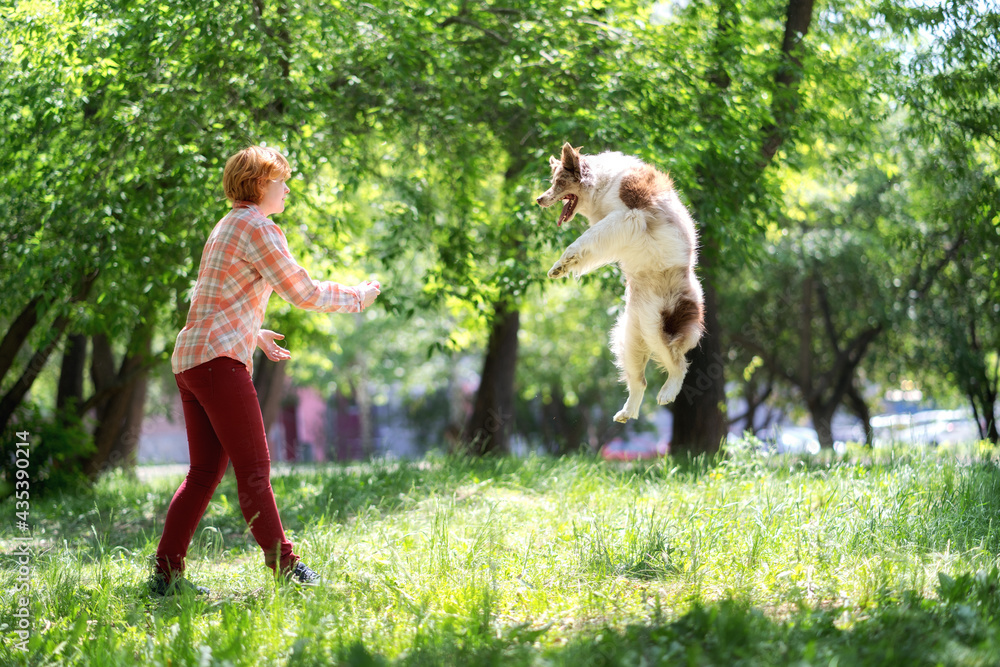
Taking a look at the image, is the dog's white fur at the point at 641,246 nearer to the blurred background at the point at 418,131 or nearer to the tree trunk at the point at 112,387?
the blurred background at the point at 418,131

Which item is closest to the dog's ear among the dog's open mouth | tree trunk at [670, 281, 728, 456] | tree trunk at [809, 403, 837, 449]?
the dog's open mouth

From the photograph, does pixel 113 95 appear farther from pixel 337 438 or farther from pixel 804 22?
pixel 337 438

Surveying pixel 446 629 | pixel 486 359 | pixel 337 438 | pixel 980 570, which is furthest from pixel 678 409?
pixel 337 438

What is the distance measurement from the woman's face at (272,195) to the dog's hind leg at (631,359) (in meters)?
Answer: 1.74

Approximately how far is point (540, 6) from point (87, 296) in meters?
5.08

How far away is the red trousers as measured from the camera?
11.8 feet

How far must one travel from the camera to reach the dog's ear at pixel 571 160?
363 centimetres

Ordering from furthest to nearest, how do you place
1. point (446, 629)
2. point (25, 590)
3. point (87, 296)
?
1. point (87, 296)
2. point (25, 590)
3. point (446, 629)

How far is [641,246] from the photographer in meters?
3.47

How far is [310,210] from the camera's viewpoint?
798 centimetres

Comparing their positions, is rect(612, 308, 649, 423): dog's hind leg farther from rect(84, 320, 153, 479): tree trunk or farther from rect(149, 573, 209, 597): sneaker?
rect(84, 320, 153, 479): tree trunk

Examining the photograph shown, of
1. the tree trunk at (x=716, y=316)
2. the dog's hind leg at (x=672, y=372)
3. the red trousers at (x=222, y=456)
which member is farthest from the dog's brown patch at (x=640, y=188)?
the tree trunk at (x=716, y=316)

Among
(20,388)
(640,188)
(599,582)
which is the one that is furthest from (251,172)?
(20,388)

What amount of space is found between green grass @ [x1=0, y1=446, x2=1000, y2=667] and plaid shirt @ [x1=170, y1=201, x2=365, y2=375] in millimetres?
1127
